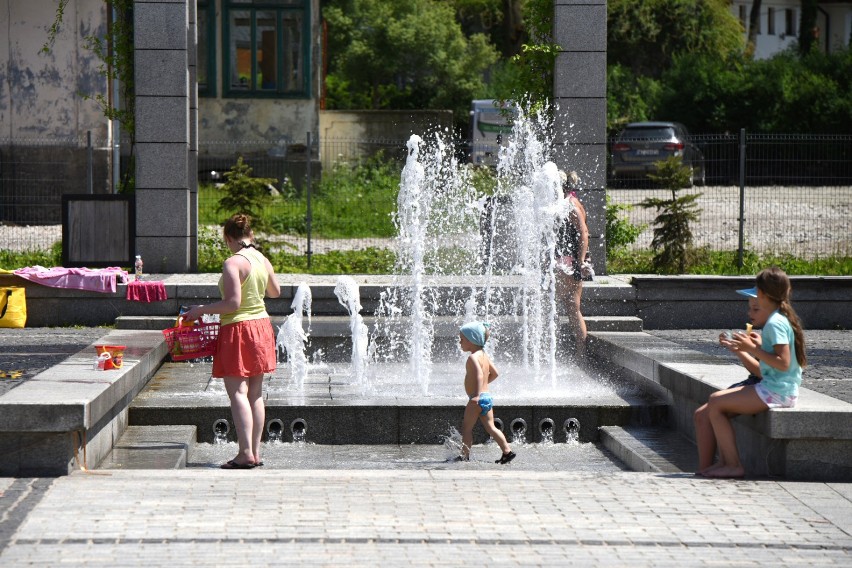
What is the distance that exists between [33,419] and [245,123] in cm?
2287

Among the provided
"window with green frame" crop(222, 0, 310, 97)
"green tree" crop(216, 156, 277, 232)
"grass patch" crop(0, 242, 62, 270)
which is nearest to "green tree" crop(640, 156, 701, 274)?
"green tree" crop(216, 156, 277, 232)

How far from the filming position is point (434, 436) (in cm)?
984

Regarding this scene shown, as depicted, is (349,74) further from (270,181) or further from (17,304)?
(17,304)

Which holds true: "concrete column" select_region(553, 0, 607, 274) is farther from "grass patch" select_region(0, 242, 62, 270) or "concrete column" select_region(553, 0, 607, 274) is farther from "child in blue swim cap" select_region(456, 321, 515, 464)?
"child in blue swim cap" select_region(456, 321, 515, 464)

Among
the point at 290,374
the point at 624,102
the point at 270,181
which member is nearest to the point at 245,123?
the point at 270,181

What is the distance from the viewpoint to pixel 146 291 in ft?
47.8

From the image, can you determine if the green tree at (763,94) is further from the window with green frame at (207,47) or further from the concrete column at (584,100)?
the concrete column at (584,100)

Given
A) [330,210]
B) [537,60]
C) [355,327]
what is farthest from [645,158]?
[355,327]

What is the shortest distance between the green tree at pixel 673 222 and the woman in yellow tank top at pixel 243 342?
9442 millimetres

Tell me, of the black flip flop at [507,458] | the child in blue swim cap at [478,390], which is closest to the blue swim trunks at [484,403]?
the child in blue swim cap at [478,390]

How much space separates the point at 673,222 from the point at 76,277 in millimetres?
7336

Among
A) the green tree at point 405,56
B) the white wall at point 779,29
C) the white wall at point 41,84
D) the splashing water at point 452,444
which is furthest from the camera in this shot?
the white wall at point 779,29

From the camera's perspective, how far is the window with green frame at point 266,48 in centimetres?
3009

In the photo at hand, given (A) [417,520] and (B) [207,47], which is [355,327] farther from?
(B) [207,47]
